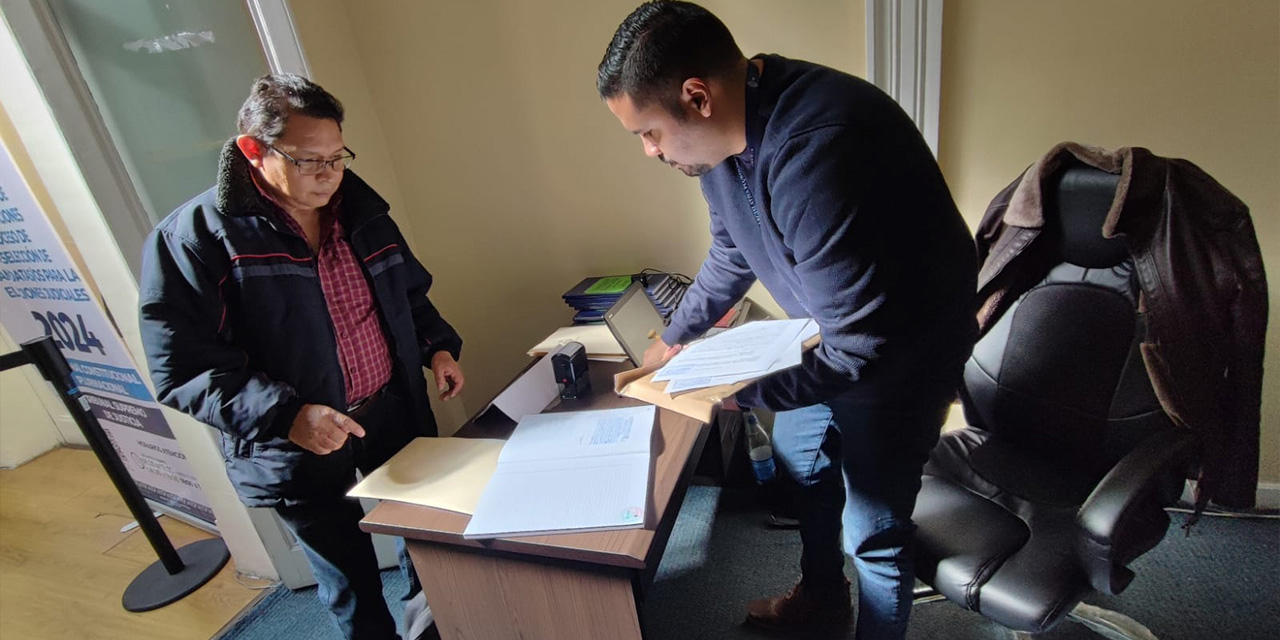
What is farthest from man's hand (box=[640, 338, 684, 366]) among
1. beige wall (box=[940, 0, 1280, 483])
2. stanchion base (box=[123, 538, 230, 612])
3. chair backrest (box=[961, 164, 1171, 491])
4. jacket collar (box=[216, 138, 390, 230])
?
stanchion base (box=[123, 538, 230, 612])

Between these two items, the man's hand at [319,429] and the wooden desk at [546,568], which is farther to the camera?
the man's hand at [319,429]

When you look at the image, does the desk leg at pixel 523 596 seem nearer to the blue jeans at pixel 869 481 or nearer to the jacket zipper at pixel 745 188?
the blue jeans at pixel 869 481

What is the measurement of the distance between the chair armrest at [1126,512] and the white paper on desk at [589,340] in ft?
3.26

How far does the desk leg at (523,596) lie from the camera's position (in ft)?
3.25

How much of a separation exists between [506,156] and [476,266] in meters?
0.43

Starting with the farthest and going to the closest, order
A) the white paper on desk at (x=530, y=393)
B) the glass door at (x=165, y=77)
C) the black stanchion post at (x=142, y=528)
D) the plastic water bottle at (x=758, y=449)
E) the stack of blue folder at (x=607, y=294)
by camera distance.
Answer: the plastic water bottle at (x=758, y=449) → the stack of blue folder at (x=607, y=294) → the black stanchion post at (x=142, y=528) → the glass door at (x=165, y=77) → the white paper on desk at (x=530, y=393)

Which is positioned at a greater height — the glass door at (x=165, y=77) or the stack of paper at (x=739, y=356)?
the glass door at (x=165, y=77)

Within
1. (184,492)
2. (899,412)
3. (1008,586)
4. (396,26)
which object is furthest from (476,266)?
(1008,586)

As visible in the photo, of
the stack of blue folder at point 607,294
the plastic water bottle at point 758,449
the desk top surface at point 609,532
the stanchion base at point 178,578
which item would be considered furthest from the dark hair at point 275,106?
the stanchion base at point 178,578

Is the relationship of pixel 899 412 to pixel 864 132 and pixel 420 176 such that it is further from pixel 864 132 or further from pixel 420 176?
pixel 420 176

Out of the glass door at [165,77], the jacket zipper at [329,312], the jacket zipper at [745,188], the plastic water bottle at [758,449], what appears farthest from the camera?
the plastic water bottle at [758,449]

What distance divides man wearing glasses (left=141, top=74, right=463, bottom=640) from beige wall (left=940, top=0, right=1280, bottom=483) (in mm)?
1489

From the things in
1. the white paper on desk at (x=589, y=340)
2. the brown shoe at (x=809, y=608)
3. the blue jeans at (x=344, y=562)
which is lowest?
the brown shoe at (x=809, y=608)

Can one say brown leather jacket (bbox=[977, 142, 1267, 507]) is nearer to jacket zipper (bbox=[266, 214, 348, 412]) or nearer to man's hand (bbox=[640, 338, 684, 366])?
man's hand (bbox=[640, 338, 684, 366])
